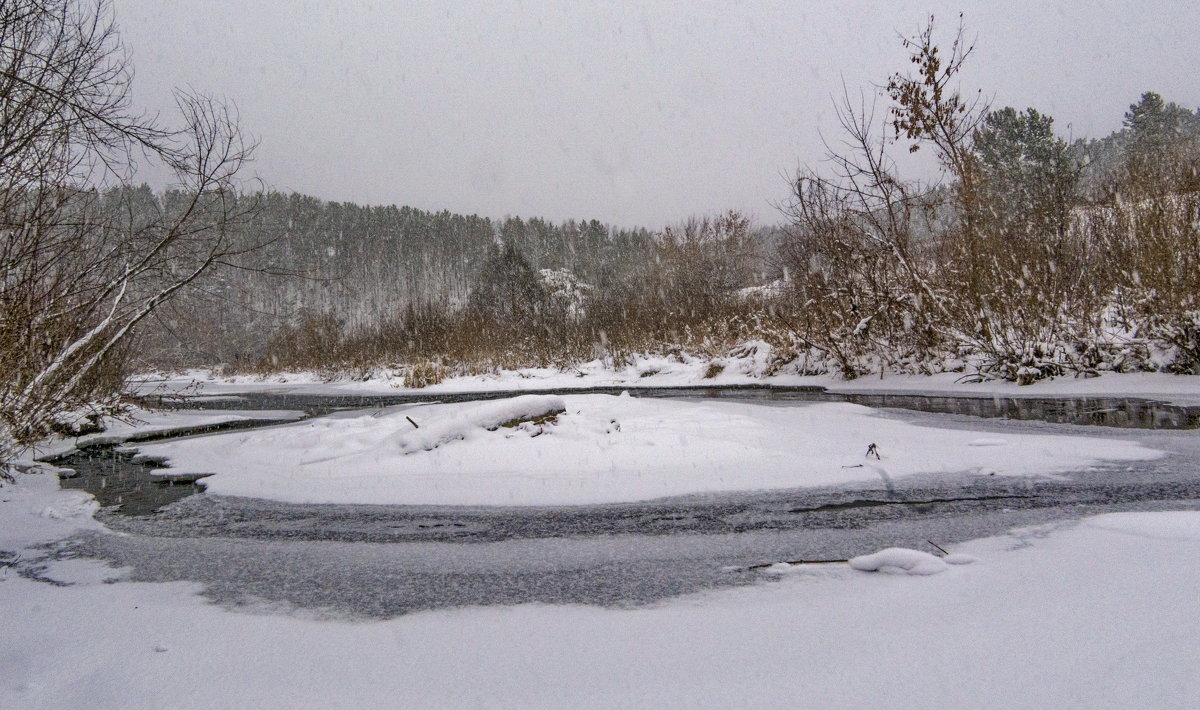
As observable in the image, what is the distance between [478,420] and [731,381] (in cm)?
910

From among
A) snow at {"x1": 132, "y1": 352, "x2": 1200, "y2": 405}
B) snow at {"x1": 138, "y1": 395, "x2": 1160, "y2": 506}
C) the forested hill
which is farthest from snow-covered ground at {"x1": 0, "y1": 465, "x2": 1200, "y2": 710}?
the forested hill

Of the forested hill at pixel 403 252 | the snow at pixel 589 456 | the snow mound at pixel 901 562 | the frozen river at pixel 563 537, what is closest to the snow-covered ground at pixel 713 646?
the snow mound at pixel 901 562

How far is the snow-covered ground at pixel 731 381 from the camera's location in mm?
7875

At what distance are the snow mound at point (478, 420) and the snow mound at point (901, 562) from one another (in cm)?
394

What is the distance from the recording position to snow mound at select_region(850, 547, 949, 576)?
2246mm

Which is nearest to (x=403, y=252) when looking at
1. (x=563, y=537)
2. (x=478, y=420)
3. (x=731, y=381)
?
(x=731, y=381)

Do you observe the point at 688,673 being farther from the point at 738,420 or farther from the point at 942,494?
the point at 738,420

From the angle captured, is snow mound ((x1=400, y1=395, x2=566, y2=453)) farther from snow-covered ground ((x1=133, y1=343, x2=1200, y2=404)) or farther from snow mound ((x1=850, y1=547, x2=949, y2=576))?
snow-covered ground ((x1=133, y1=343, x2=1200, y2=404))

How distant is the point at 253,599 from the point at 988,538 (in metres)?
3.14

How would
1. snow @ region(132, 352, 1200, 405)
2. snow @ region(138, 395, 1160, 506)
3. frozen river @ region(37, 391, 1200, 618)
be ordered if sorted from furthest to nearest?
snow @ region(132, 352, 1200, 405) → snow @ region(138, 395, 1160, 506) → frozen river @ region(37, 391, 1200, 618)

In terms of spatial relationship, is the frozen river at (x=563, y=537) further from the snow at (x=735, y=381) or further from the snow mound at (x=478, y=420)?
the snow at (x=735, y=381)

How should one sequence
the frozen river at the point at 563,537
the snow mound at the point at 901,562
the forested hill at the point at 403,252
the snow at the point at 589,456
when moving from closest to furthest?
the snow mound at the point at 901,562
the frozen river at the point at 563,537
the snow at the point at 589,456
the forested hill at the point at 403,252

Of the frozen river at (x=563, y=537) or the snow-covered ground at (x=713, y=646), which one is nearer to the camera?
the snow-covered ground at (x=713, y=646)

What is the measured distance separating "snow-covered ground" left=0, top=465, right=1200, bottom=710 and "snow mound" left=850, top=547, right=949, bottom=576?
6 centimetres
